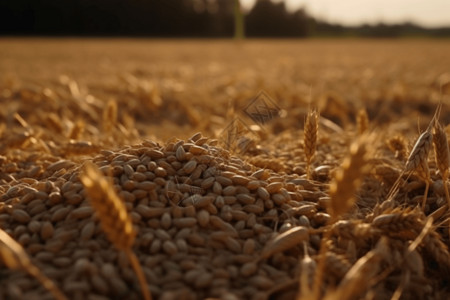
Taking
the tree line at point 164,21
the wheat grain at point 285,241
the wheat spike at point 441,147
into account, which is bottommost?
the wheat grain at point 285,241

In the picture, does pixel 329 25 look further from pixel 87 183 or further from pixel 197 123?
pixel 87 183

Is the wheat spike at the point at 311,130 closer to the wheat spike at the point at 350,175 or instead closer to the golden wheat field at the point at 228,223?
the golden wheat field at the point at 228,223

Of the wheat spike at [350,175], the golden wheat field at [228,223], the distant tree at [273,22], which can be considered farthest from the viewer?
the distant tree at [273,22]

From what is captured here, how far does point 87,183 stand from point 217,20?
165 ft

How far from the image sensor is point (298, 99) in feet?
20.8

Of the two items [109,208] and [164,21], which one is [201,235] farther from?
[164,21]

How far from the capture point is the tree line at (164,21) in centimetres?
4200

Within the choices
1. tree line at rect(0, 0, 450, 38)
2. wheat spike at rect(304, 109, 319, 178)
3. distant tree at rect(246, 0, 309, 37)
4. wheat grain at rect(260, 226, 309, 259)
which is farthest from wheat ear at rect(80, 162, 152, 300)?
distant tree at rect(246, 0, 309, 37)

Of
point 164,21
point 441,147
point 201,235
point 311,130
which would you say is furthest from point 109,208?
point 164,21

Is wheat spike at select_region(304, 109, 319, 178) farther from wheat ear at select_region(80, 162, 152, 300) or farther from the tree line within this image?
the tree line

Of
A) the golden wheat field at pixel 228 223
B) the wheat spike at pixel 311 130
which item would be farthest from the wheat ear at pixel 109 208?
the wheat spike at pixel 311 130

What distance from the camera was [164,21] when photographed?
47375 millimetres

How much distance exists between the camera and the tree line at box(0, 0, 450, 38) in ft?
138

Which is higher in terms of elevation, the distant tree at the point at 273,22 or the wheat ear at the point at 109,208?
the distant tree at the point at 273,22
